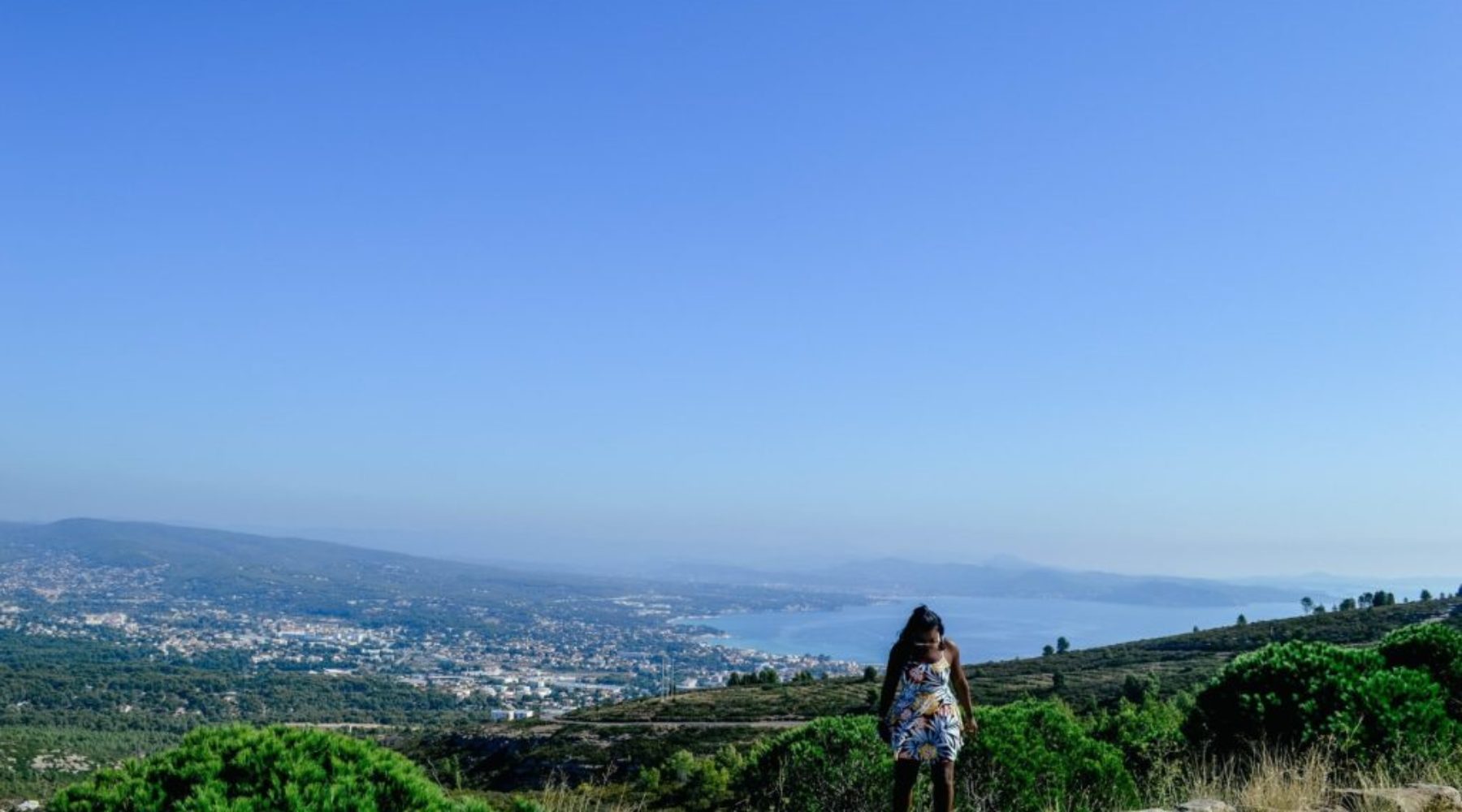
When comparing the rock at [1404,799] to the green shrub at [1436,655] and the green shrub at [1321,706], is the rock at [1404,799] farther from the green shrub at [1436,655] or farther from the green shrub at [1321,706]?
the green shrub at [1436,655]

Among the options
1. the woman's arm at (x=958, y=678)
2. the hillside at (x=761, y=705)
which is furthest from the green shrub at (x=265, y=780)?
the hillside at (x=761, y=705)

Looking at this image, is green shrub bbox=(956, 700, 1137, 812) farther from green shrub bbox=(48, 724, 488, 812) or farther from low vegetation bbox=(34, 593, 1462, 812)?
green shrub bbox=(48, 724, 488, 812)

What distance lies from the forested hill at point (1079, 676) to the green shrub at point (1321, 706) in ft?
84.4

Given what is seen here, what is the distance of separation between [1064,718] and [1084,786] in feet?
2.58

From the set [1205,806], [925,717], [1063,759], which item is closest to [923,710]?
[925,717]

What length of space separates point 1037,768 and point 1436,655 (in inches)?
219

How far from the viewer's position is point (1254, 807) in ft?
20.7

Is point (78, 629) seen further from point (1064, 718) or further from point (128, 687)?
point (1064, 718)

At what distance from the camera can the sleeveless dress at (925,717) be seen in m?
6.07

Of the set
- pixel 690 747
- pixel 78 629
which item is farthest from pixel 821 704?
pixel 78 629

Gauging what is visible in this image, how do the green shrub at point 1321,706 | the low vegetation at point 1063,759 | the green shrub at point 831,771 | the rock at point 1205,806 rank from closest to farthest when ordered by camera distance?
the low vegetation at point 1063,759
the rock at point 1205,806
the green shrub at point 1321,706
the green shrub at point 831,771

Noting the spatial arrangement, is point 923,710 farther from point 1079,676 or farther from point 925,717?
point 1079,676

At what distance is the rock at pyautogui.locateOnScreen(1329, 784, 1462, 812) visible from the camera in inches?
240

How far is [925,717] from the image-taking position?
6.07 m
